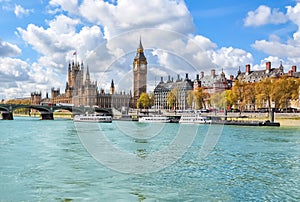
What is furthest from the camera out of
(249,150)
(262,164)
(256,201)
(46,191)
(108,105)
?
(108,105)

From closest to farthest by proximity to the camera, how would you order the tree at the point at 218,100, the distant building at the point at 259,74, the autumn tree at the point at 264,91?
the autumn tree at the point at 264,91
the tree at the point at 218,100
the distant building at the point at 259,74

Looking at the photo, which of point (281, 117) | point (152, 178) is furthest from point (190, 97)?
point (152, 178)

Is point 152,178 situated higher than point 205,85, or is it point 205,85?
point 205,85

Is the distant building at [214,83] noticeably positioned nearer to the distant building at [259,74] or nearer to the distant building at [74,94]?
the distant building at [259,74]

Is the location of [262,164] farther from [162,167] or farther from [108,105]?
[108,105]

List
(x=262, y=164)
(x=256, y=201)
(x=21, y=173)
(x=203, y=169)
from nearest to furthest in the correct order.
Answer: (x=256, y=201)
(x=21, y=173)
(x=203, y=169)
(x=262, y=164)

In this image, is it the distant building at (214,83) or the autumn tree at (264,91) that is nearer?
the autumn tree at (264,91)

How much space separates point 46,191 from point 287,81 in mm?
57529

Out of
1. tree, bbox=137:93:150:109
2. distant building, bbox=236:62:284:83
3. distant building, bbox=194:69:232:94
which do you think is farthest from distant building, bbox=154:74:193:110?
distant building, bbox=236:62:284:83

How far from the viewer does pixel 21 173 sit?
46.6 ft

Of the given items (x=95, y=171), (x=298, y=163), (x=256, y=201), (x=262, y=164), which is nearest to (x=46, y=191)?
(x=95, y=171)

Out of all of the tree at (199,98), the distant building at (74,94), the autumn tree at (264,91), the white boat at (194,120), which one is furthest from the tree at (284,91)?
the distant building at (74,94)

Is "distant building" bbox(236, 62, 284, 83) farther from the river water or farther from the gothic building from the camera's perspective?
the river water

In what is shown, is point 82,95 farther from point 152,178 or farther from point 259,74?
point 152,178
